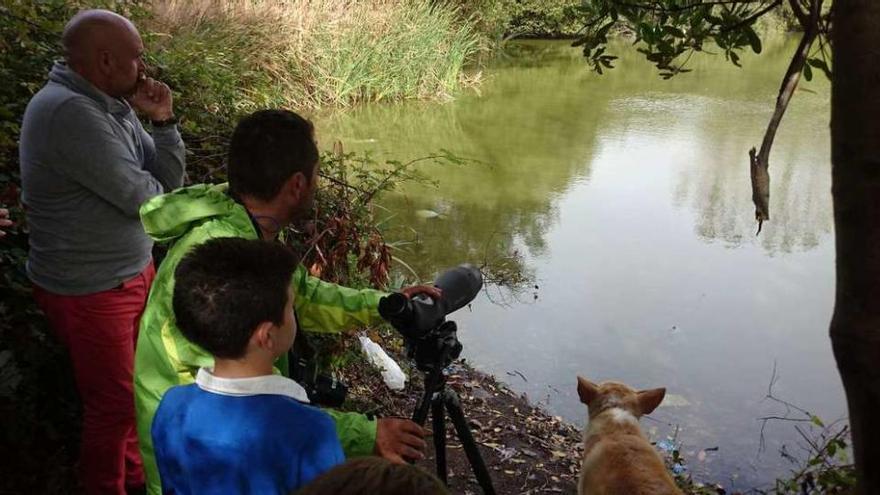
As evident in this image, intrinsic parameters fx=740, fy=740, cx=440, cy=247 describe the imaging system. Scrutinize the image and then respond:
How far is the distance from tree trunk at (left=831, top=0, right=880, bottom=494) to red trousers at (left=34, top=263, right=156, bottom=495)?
196 cm

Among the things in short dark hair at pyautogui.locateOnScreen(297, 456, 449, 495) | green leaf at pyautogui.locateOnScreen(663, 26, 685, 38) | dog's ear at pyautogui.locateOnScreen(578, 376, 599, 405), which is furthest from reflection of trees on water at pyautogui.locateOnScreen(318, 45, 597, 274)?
short dark hair at pyautogui.locateOnScreen(297, 456, 449, 495)

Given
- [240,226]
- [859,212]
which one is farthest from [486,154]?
[859,212]

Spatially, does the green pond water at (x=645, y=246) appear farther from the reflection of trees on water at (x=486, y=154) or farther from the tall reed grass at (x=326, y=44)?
the tall reed grass at (x=326, y=44)

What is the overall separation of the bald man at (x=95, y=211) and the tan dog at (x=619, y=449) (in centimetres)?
158

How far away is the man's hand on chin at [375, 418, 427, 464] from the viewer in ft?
4.67

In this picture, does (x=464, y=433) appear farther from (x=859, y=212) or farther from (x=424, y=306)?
(x=859, y=212)

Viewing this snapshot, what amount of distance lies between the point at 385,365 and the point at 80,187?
6.92ft

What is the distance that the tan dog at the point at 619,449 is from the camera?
8.02ft

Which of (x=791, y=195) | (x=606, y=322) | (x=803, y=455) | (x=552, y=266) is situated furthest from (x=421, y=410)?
(x=791, y=195)

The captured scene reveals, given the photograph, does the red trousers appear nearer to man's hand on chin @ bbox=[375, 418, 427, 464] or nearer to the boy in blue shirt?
the boy in blue shirt

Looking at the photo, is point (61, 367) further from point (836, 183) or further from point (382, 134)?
point (382, 134)

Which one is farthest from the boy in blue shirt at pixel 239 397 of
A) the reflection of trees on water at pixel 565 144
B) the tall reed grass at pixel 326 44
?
the tall reed grass at pixel 326 44

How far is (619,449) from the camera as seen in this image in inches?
104

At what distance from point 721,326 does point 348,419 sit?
14.7 feet
